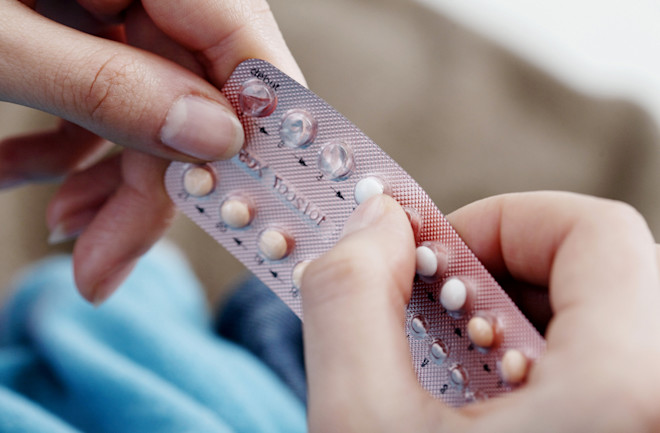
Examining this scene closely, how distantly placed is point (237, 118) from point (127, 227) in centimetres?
18

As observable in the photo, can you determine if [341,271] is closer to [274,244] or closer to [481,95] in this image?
[274,244]

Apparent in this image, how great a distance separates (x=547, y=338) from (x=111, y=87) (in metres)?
0.25

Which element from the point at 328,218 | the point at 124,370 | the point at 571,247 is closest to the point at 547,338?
the point at 571,247

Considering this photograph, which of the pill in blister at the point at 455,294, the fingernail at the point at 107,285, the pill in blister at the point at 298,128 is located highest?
the pill in blister at the point at 298,128

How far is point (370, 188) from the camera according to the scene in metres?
0.32

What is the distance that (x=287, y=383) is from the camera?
0.57 m

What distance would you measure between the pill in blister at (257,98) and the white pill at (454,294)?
14 centimetres

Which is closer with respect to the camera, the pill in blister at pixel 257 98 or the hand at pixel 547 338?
the hand at pixel 547 338

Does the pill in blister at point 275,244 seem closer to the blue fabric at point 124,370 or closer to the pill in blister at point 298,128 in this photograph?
the pill in blister at point 298,128

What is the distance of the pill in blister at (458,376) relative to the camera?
1.02ft

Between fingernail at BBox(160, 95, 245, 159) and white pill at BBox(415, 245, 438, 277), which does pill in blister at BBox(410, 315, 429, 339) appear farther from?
fingernail at BBox(160, 95, 245, 159)

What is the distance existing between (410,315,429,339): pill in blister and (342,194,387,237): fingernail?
67mm

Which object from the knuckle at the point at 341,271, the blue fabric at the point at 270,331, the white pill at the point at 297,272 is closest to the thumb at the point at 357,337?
the knuckle at the point at 341,271

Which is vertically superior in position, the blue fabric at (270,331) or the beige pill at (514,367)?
the beige pill at (514,367)
